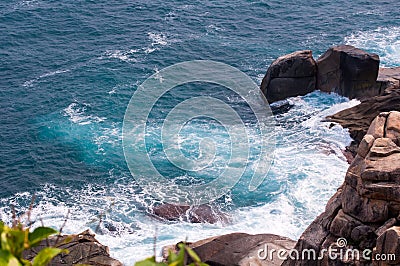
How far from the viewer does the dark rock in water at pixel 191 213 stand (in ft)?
139

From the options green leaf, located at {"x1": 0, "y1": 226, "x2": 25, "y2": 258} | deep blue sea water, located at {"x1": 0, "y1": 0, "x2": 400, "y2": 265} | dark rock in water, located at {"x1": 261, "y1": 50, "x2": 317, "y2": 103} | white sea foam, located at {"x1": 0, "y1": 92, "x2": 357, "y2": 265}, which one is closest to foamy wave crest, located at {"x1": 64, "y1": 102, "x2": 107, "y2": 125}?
deep blue sea water, located at {"x1": 0, "y1": 0, "x2": 400, "y2": 265}

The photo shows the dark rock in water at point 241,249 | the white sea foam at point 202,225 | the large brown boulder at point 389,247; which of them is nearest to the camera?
the large brown boulder at point 389,247

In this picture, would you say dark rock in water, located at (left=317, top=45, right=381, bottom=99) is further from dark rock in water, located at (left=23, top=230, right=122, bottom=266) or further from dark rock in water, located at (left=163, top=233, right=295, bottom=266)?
dark rock in water, located at (left=23, top=230, right=122, bottom=266)

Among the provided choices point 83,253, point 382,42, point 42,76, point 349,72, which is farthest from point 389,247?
point 382,42

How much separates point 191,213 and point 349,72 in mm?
22152

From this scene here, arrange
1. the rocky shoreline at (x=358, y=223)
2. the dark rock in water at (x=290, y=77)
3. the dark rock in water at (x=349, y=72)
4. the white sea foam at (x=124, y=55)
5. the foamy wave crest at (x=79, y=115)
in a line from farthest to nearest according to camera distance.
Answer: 1. the white sea foam at (x=124, y=55)
2. the dark rock in water at (x=290, y=77)
3. the foamy wave crest at (x=79, y=115)
4. the dark rock in water at (x=349, y=72)
5. the rocky shoreline at (x=358, y=223)

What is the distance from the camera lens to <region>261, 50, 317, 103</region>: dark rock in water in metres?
57.7

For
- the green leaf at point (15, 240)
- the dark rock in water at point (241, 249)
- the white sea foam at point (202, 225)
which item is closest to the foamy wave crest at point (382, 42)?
the white sea foam at point (202, 225)

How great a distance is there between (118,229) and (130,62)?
29.3 m

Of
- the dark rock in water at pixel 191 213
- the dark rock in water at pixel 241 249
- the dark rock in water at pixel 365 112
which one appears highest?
the dark rock in water at pixel 365 112

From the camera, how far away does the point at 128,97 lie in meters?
60.5

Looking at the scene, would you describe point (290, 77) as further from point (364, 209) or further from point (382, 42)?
point (364, 209)

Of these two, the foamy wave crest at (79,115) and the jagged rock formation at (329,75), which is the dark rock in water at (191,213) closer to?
the foamy wave crest at (79,115)

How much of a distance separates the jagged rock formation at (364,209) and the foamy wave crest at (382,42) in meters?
38.4
